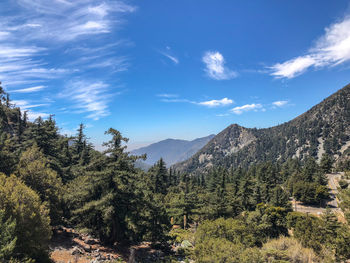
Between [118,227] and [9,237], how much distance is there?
31.1 feet

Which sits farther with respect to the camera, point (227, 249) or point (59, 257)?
point (59, 257)

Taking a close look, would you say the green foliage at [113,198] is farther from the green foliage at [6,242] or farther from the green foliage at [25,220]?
the green foliage at [6,242]

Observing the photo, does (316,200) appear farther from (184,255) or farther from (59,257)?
(59,257)

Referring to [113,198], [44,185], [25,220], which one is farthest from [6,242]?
[44,185]

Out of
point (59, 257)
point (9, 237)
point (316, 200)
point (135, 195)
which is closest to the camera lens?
point (9, 237)

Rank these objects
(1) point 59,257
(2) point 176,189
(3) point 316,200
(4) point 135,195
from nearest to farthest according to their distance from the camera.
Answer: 1. (1) point 59,257
2. (4) point 135,195
3. (3) point 316,200
4. (2) point 176,189

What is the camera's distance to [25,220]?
37.5 feet

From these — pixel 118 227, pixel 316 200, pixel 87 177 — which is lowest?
pixel 316 200

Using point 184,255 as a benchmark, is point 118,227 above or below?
above

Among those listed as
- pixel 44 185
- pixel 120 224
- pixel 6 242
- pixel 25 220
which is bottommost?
pixel 120 224

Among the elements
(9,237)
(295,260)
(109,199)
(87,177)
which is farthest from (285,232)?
(9,237)

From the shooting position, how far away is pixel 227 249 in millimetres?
12477

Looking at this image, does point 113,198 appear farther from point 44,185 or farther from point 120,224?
point 44,185

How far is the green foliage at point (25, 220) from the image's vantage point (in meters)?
11.1
